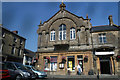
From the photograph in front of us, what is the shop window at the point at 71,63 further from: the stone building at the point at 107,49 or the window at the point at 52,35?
the window at the point at 52,35

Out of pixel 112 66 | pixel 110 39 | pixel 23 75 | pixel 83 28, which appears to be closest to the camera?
pixel 23 75

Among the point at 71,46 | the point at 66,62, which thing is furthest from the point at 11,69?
the point at 71,46

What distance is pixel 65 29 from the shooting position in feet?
67.3

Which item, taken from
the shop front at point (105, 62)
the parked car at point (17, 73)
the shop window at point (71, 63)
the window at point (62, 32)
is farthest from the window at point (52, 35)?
the parked car at point (17, 73)

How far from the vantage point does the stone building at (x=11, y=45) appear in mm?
24058

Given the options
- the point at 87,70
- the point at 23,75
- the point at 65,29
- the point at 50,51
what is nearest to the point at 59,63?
the point at 50,51

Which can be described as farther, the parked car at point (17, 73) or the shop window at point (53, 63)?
the shop window at point (53, 63)

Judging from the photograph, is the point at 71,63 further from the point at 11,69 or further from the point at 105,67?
the point at 11,69

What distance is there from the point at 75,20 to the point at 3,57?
667 inches

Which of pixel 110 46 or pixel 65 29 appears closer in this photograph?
pixel 110 46

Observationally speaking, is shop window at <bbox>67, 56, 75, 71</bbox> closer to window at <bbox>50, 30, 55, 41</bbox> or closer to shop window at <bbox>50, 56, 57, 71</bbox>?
shop window at <bbox>50, 56, 57, 71</bbox>

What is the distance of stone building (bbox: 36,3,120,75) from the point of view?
17469 millimetres

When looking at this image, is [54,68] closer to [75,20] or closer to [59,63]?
[59,63]

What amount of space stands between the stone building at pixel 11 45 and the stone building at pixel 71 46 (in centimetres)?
878
